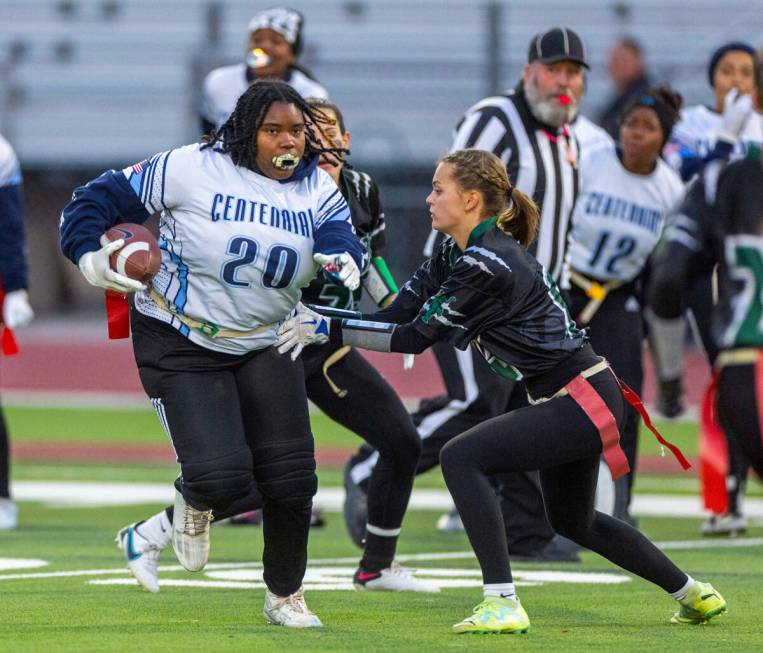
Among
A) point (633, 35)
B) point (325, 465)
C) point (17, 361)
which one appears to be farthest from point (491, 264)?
point (633, 35)

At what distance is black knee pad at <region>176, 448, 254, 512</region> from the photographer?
17.6 feet

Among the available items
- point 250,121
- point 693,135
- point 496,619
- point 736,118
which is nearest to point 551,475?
point 496,619

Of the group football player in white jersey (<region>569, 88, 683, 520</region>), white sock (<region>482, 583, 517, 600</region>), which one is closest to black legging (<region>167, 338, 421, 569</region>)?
white sock (<region>482, 583, 517, 600</region>)

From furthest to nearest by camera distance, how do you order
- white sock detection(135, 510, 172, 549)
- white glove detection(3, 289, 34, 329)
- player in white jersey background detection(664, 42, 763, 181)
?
player in white jersey background detection(664, 42, 763, 181), white glove detection(3, 289, 34, 329), white sock detection(135, 510, 172, 549)

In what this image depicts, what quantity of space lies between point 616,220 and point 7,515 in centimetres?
342

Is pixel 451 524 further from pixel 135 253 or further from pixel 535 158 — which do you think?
pixel 135 253

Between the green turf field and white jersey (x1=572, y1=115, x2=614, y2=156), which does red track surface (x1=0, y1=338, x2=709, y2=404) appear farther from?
the green turf field

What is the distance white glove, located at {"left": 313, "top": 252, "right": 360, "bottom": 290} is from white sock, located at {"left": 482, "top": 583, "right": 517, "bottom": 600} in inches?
40.6

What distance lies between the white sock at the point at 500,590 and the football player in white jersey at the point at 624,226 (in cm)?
299

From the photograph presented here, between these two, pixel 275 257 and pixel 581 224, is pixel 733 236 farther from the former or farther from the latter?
pixel 581 224

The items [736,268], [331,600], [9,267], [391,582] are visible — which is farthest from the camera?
[9,267]

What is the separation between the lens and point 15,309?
8.90m

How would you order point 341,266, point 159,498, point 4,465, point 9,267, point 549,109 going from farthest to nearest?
point 159,498 → point 9,267 → point 4,465 → point 549,109 → point 341,266

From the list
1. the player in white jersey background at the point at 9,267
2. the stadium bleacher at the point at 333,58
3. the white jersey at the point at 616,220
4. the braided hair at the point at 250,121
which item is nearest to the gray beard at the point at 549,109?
the white jersey at the point at 616,220
